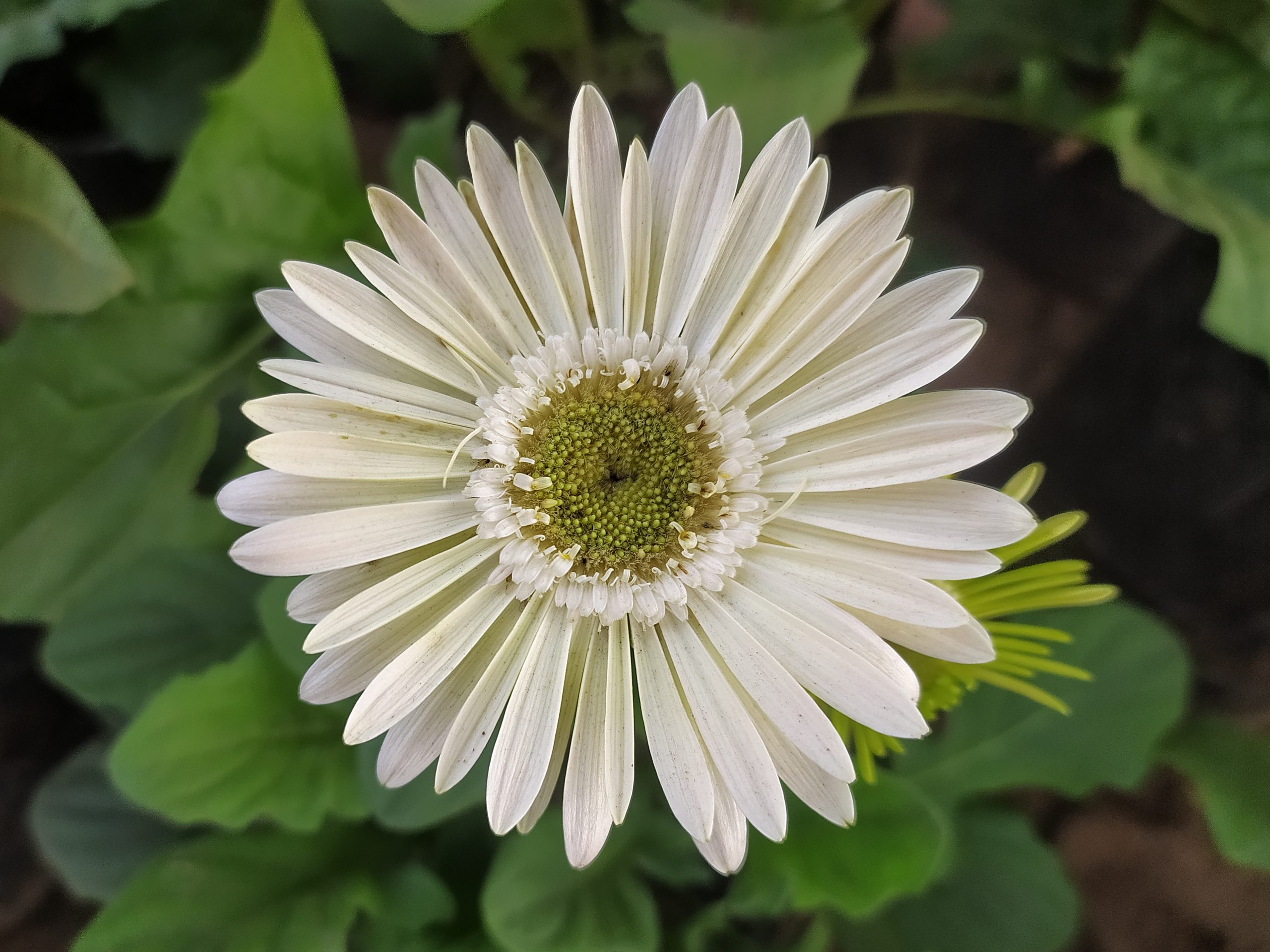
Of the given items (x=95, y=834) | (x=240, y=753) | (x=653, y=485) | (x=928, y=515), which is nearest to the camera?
(x=928, y=515)

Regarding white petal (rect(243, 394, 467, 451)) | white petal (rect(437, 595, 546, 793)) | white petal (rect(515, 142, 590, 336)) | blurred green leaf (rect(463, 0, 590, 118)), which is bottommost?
white petal (rect(437, 595, 546, 793))

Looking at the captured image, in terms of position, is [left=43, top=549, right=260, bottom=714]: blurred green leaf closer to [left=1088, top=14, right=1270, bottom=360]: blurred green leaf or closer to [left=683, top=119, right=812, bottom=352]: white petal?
[left=683, top=119, right=812, bottom=352]: white petal

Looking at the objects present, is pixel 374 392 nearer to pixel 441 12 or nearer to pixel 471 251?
pixel 471 251

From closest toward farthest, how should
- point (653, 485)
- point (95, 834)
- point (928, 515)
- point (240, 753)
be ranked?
1. point (928, 515)
2. point (653, 485)
3. point (240, 753)
4. point (95, 834)

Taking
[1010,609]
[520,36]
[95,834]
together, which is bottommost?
[95,834]

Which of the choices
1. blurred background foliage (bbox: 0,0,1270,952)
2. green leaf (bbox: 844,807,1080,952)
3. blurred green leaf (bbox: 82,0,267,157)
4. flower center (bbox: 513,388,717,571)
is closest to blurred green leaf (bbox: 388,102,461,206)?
blurred background foliage (bbox: 0,0,1270,952)

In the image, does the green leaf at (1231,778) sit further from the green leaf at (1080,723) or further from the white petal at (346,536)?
the white petal at (346,536)

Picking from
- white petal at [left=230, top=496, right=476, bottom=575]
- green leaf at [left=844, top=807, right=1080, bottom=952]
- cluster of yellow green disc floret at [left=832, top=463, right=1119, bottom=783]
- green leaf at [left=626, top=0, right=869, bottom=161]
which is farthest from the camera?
green leaf at [left=844, top=807, right=1080, bottom=952]

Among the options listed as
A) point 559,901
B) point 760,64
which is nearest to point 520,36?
point 760,64
